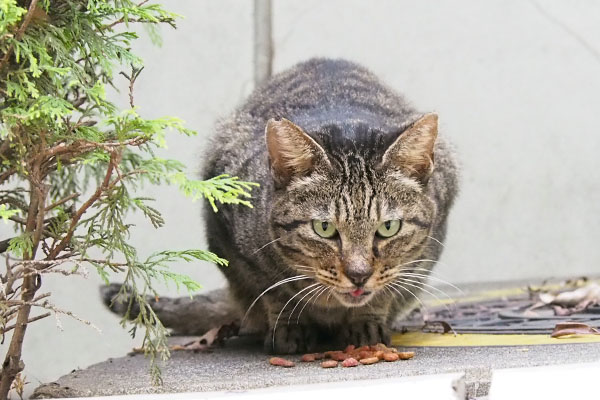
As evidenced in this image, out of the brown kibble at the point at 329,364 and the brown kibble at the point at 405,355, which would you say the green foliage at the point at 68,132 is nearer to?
the brown kibble at the point at 329,364

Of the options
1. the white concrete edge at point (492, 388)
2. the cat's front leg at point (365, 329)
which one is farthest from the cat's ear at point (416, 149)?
the white concrete edge at point (492, 388)

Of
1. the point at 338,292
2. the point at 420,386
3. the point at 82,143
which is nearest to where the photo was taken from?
the point at 420,386

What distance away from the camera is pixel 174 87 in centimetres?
408

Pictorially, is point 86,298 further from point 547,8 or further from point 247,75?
point 547,8

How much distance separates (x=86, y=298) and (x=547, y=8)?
3375 millimetres

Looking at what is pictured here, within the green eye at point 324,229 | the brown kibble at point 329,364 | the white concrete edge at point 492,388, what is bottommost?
the white concrete edge at point 492,388

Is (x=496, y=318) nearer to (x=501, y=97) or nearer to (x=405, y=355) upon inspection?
(x=405, y=355)

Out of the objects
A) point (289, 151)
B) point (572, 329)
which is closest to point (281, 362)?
point (289, 151)

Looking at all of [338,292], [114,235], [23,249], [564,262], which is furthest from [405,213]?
[564,262]

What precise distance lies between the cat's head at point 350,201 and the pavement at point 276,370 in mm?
298

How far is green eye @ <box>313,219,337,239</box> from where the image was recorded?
7.75 feet

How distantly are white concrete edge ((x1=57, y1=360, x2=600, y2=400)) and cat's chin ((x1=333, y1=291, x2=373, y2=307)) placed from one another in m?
0.60

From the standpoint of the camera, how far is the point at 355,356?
2.38 metres

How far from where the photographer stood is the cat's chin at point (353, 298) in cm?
239
